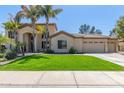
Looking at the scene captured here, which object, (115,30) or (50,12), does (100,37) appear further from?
(50,12)

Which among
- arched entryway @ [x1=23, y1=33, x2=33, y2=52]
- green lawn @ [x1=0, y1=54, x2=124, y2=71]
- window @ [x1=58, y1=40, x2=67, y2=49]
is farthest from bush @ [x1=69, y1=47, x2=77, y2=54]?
green lawn @ [x1=0, y1=54, x2=124, y2=71]

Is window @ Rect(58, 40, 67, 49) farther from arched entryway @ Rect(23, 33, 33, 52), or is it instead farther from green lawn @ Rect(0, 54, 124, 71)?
green lawn @ Rect(0, 54, 124, 71)

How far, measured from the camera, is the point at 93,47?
45062 millimetres

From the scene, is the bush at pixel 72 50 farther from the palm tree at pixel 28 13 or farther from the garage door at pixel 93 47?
the palm tree at pixel 28 13

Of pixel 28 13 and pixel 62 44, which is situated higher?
pixel 28 13

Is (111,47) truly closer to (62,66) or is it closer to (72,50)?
(72,50)

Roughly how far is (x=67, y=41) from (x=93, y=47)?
518 cm

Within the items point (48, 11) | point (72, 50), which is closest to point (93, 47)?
point (72, 50)

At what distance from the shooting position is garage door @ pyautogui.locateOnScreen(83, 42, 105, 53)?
44875mm

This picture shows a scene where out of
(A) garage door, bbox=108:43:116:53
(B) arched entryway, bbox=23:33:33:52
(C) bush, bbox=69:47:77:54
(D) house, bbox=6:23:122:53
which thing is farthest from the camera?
(A) garage door, bbox=108:43:116:53

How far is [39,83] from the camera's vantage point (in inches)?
406

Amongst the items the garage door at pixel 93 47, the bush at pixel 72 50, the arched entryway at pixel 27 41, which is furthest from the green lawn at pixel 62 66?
the arched entryway at pixel 27 41

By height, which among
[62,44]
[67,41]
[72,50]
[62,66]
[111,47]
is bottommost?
[62,66]

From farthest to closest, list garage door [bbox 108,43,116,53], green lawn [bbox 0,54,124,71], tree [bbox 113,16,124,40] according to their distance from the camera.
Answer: garage door [bbox 108,43,116,53] < tree [bbox 113,16,124,40] < green lawn [bbox 0,54,124,71]
